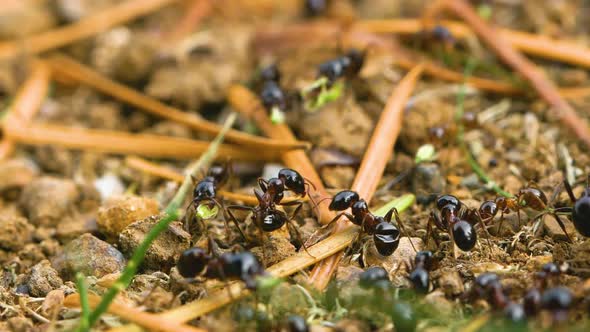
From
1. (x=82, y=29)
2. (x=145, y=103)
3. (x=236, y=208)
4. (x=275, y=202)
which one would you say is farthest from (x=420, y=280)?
(x=82, y=29)

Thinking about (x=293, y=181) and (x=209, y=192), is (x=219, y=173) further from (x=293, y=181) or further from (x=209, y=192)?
(x=293, y=181)

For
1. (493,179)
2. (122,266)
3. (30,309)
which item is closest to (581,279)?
(493,179)

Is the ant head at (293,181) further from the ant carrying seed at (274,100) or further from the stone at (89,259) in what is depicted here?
the stone at (89,259)

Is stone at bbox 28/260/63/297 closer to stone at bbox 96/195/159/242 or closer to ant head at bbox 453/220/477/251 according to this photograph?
stone at bbox 96/195/159/242

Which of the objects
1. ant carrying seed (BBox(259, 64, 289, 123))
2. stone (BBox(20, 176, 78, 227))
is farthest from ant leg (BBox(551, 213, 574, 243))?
stone (BBox(20, 176, 78, 227))

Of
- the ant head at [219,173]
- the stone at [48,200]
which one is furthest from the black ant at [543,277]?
the stone at [48,200]

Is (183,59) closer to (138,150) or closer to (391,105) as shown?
(138,150)
